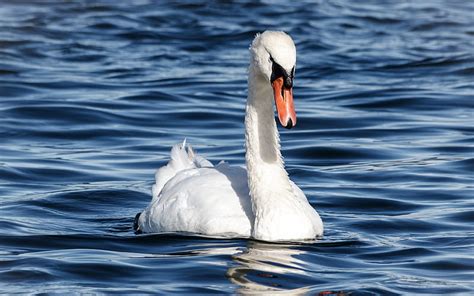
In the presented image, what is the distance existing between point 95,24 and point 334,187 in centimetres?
1134

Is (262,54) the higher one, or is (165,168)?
(262,54)

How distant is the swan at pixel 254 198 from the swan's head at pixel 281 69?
17 millimetres

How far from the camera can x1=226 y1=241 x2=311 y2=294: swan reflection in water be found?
732 cm

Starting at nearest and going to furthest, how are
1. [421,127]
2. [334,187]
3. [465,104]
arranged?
[334,187] < [421,127] < [465,104]

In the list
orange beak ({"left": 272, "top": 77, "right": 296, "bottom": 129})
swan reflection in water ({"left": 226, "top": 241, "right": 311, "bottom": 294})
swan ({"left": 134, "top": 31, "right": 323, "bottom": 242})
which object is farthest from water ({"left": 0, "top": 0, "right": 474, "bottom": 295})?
orange beak ({"left": 272, "top": 77, "right": 296, "bottom": 129})

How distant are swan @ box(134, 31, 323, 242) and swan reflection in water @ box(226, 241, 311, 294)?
0.16 meters

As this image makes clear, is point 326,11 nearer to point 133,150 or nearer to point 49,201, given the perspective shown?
point 133,150

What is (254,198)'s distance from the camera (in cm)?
853

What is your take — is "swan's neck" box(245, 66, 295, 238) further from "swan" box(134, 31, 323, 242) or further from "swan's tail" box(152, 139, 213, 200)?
"swan's tail" box(152, 139, 213, 200)

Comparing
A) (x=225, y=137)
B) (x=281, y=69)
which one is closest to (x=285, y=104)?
(x=281, y=69)

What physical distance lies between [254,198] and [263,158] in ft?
1.20

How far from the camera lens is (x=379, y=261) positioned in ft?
26.6

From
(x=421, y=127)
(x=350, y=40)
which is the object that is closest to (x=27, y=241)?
(x=421, y=127)

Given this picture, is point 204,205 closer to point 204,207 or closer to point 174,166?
point 204,207
